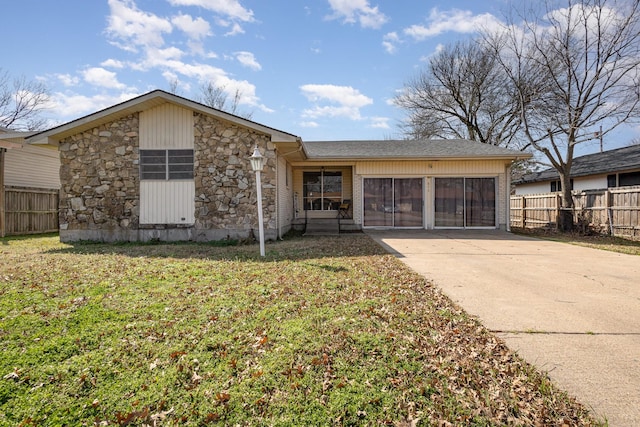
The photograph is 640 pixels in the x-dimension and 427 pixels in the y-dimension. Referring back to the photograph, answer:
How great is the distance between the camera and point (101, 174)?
9750mm

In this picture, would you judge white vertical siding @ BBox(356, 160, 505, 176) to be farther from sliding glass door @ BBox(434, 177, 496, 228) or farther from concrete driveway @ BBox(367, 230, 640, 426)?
concrete driveway @ BBox(367, 230, 640, 426)

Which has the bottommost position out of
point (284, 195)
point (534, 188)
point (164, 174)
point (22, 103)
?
point (284, 195)

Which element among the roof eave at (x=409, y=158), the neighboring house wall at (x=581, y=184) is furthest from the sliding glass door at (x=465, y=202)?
the neighboring house wall at (x=581, y=184)

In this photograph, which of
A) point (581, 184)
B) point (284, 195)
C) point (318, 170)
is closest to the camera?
point (284, 195)

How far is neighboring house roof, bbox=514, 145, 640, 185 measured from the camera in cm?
1425

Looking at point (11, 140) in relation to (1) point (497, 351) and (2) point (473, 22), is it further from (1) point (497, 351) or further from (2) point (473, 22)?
(2) point (473, 22)

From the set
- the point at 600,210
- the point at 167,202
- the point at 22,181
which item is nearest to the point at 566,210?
the point at 600,210

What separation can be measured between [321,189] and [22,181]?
1159 centimetres

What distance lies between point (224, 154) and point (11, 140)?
7.83 meters

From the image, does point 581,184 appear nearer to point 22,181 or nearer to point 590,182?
point 590,182

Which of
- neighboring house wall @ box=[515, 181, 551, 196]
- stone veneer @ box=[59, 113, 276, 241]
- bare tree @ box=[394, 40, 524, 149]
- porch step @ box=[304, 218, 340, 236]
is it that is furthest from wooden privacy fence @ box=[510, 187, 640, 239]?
stone veneer @ box=[59, 113, 276, 241]

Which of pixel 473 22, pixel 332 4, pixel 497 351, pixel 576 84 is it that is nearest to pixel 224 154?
pixel 332 4

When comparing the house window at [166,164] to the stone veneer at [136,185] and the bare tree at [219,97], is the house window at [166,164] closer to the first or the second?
the stone veneer at [136,185]

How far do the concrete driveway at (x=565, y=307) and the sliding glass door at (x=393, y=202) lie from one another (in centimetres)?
523
